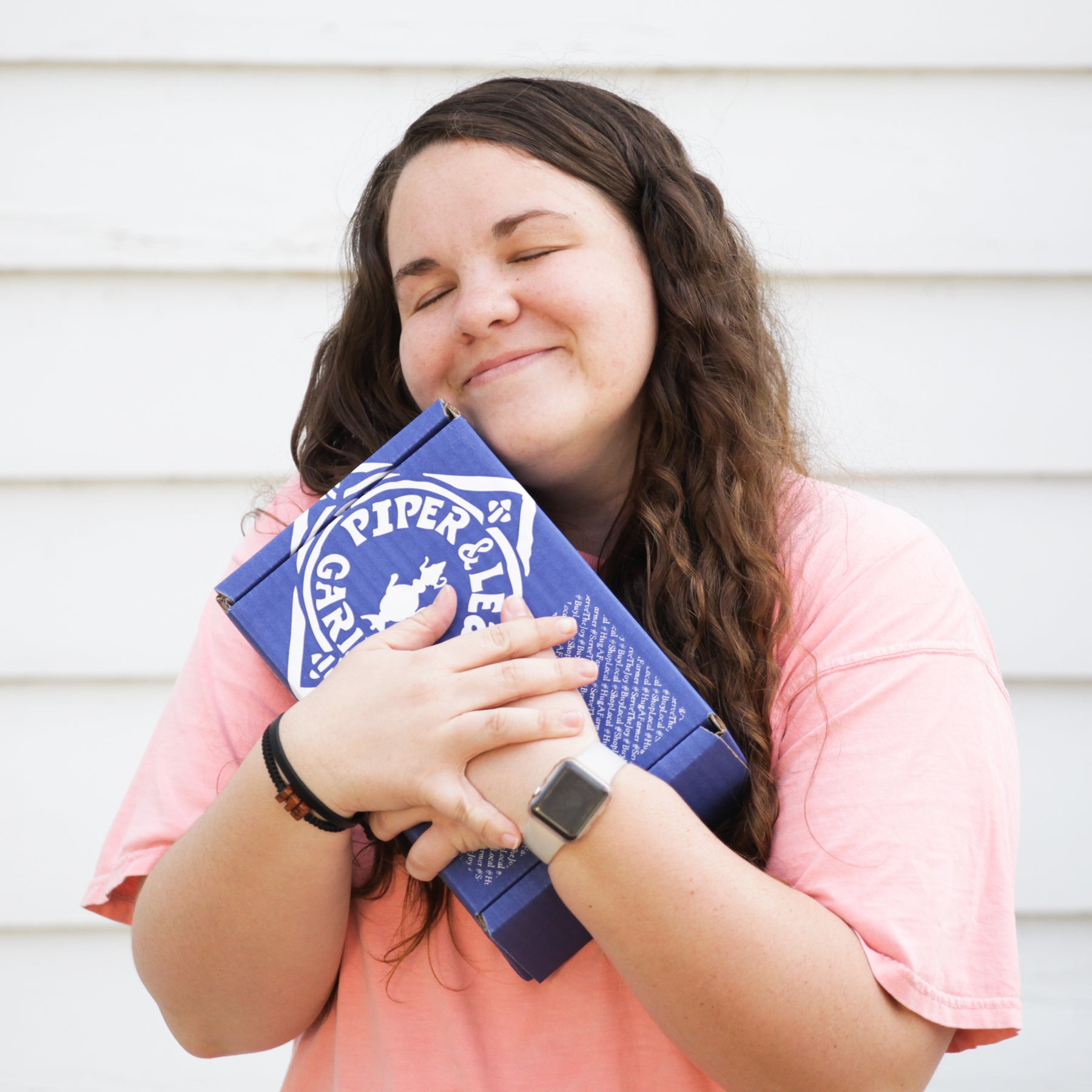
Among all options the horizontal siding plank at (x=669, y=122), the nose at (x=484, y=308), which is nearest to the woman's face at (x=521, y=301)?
the nose at (x=484, y=308)

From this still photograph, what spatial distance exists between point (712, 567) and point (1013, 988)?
19.5 inches

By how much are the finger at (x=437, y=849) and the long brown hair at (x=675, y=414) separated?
142 millimetres

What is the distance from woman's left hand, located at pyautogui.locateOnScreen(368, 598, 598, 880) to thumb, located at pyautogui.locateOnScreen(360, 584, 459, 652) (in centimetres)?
5

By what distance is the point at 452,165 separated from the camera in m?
1.09

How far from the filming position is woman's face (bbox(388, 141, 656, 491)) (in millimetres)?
1065

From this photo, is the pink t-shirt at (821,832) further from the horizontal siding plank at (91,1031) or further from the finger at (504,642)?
the horizontal siding plank at (91,1031)

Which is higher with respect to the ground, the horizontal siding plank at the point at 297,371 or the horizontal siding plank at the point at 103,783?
the horizontal siding plank at the point at 297,371

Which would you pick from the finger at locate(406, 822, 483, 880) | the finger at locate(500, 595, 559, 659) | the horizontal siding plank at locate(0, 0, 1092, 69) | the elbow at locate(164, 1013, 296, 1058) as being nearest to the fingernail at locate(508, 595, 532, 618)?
the finger at locate(500, 595, 559, 659)

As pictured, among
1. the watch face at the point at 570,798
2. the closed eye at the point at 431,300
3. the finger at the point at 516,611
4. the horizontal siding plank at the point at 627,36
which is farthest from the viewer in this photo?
the horizontal siding plank at the point at 627,36

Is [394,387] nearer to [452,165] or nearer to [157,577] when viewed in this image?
[452,165]

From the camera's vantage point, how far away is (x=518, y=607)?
898 mm

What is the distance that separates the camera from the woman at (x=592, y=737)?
82cm

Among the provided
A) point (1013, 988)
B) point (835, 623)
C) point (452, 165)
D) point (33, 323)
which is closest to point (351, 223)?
A: point (452, 165)

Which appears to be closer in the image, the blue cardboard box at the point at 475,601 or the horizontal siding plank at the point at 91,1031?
the blue cardboard box at the point at 475,601
